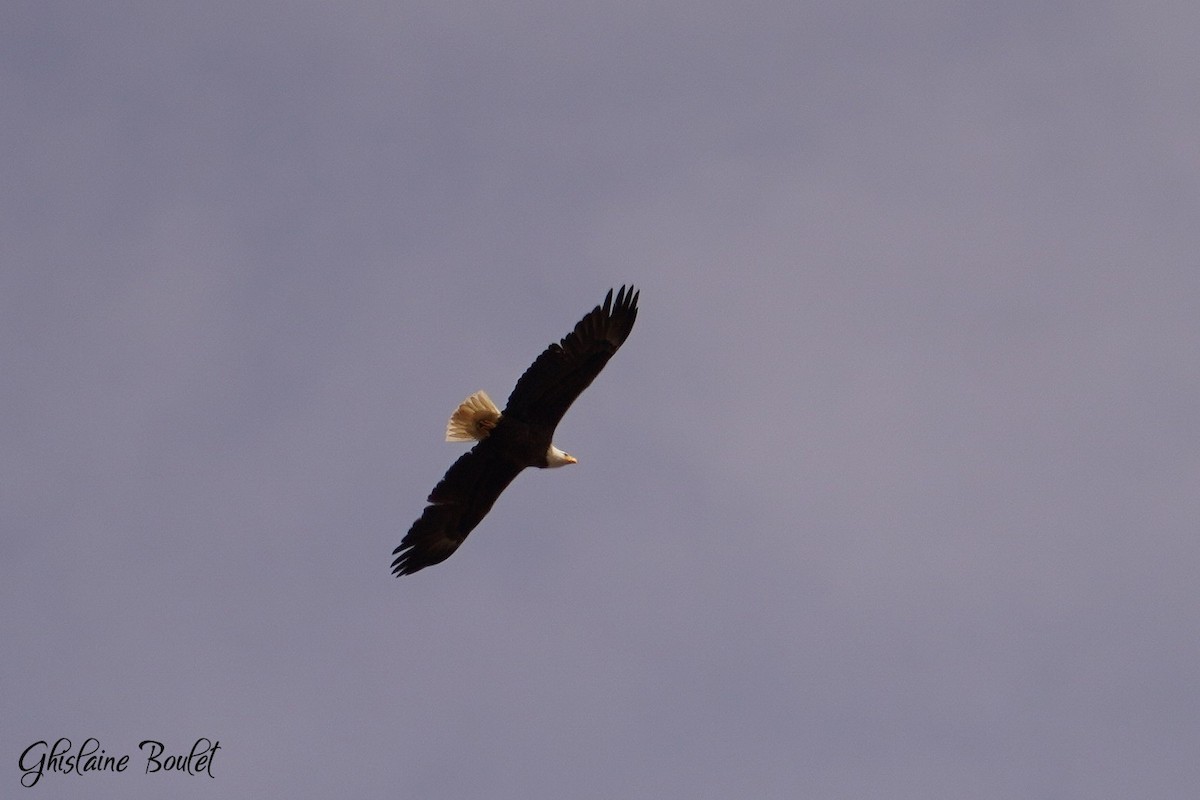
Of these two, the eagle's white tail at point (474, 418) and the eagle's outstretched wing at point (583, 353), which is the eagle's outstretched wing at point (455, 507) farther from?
the eagle's outstretched wing at point (583, 353)

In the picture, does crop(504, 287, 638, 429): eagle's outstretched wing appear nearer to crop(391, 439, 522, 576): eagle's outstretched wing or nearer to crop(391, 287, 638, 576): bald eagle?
crop(391, 287, 638, 576): bald eagle

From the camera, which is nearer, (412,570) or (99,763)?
(99,763)

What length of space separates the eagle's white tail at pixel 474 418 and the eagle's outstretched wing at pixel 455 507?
0.43 feet

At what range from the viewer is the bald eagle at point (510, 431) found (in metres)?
10.5

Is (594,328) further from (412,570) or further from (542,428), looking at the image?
(412,570)

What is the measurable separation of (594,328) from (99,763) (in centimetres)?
549

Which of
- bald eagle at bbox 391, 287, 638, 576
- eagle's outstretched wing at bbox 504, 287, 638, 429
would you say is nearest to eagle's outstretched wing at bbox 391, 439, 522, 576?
bald eagle at bbox 391, 287, 638, 576

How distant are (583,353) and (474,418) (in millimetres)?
1311

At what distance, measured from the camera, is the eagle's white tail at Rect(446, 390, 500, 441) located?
11.0 meters

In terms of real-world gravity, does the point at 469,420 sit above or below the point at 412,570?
above

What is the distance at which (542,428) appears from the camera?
1087cm

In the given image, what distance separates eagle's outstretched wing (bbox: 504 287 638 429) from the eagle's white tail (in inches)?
21.0

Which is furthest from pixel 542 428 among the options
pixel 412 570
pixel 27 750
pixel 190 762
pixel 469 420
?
pixel 27 750

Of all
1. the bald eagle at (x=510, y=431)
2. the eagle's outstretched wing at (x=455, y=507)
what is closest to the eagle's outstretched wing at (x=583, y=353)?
the bald eagle at (x=510, y=431)
